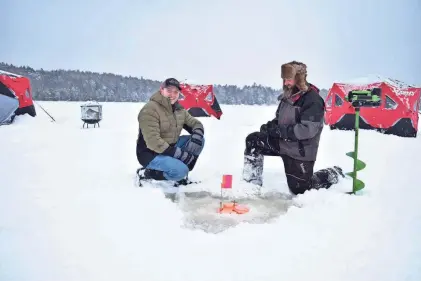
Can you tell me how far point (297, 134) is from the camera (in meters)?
3.61

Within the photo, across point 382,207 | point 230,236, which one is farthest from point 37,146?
point 382,207

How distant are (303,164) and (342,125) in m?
8.53

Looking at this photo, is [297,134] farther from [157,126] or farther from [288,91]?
[157,126]

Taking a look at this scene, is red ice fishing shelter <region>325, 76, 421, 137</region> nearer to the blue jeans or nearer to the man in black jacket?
the man in black jacket

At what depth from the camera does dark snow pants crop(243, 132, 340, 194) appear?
3740 millimetres

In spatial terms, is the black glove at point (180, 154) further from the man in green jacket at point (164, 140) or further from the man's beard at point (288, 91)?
the man's beard at point (288, 91)

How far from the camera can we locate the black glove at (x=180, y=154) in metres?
3.93

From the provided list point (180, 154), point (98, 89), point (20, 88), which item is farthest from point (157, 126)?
point (98, 89)

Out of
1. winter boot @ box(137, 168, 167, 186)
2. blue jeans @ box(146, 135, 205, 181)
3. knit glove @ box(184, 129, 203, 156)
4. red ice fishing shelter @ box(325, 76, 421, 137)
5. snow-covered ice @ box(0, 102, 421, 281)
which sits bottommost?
snow-covered ice @ box(0, 102, 421, 281)

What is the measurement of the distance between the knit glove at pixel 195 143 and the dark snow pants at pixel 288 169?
0.58m

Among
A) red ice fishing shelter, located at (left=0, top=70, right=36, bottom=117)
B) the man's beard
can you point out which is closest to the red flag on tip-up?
the man's beard

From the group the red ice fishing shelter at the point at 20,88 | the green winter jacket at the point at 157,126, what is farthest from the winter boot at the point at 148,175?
the red ice fishing shelter at the point at 20,88

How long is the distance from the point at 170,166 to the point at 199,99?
12128 millimetres

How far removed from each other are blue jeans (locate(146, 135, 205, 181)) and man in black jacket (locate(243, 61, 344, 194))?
0.81m
